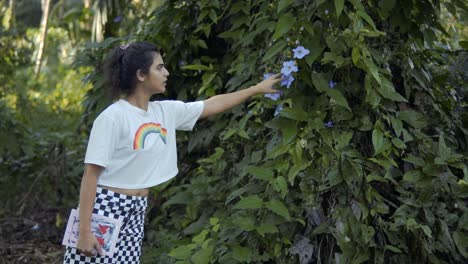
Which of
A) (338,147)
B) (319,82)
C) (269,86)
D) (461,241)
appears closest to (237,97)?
(269,86)

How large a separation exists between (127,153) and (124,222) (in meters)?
0.27

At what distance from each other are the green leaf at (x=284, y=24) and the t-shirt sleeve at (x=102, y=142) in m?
0.73

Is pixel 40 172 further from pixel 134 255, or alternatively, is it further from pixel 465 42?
pixel 465 42

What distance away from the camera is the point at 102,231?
10.1 ft

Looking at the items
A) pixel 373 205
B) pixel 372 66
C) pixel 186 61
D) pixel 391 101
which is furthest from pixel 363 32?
pixel 186 61

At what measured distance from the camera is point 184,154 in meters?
4.78

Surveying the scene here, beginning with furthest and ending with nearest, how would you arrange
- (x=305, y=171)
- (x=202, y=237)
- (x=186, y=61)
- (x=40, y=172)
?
1. (x=40, y=172)
2. (x=186, y=61)
3. (x=202, y=237)
4. (x=305, y=171)

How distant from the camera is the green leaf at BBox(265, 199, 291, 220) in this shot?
10.8ft

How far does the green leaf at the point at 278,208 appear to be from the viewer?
328 cm

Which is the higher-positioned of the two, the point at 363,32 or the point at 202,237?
the point at 363,32

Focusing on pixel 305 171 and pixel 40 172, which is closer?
pixel 305 171

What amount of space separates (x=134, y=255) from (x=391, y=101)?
1.23 m

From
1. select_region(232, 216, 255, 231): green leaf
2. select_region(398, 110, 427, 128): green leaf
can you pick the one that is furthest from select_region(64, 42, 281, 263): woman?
select_region(398, 110, 427, 128): green leaf

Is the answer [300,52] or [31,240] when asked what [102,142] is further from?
[31,240]
